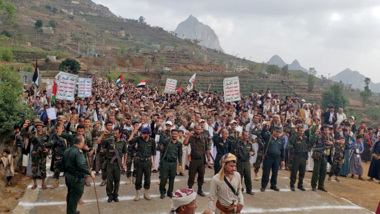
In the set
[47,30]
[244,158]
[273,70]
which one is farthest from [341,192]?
[47,30]

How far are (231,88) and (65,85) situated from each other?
6.70 m

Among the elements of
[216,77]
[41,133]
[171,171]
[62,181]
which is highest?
[216,77]

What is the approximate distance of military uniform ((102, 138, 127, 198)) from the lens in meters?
6.30

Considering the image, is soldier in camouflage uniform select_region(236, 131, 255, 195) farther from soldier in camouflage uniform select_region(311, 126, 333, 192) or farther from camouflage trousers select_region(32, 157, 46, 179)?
camouflage trousers select_region(32, 157, 46, 179)

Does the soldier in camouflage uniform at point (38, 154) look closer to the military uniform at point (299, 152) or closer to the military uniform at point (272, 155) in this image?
the military uniform at point (272, 155)

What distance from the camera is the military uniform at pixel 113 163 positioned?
248 inches

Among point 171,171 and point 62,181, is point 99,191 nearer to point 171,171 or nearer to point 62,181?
point 62,181

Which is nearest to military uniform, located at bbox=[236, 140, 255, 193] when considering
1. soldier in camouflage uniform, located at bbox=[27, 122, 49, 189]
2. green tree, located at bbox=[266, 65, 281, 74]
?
soldier in camouflage uniform, located at bbox=[27, 122, 49, 189]

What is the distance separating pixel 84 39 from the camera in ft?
292

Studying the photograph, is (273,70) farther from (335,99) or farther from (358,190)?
(358,190)

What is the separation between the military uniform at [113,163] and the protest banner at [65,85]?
4.99 metres

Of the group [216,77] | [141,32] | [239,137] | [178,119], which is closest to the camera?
[239,137]

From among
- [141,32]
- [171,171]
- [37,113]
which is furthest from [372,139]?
[141,32]

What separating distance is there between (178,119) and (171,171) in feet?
11.9
